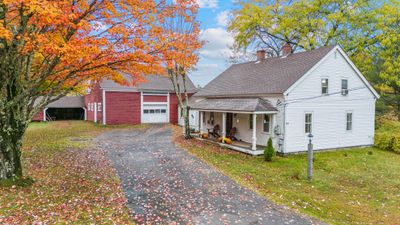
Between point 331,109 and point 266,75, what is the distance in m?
4.77

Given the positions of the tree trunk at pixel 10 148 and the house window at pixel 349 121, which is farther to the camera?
the house window at pixel 349 121

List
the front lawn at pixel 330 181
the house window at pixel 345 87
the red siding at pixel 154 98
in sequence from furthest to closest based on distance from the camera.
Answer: the red siding at pixel 154 98 < the house window at pixel 345 87 < the front lawn at pixel 330 181

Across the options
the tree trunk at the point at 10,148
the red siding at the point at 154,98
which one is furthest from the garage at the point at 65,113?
the tree trunk at the point at 10,148

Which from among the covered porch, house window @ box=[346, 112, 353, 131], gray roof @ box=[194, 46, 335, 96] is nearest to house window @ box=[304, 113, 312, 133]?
the covered porch

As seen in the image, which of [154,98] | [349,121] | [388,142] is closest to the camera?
[349,121]

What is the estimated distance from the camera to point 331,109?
641 inches

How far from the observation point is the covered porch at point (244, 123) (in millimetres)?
14766

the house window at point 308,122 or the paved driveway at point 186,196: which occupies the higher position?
the house window at point 308,122

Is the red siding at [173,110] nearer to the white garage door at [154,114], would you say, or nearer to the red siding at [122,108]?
the white garage door at [154,114]

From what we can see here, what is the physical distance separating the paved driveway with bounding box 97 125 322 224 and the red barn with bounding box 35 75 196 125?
52.6ft

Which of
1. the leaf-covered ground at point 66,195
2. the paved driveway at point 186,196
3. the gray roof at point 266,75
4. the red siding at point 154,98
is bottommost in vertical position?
the paved driveway at point 186,196

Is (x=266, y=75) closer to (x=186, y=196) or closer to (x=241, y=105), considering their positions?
(x=241, y=105)

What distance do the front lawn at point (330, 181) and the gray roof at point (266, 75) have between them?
4.43 m

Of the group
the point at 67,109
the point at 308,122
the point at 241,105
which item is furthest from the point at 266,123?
the point at 67,109
